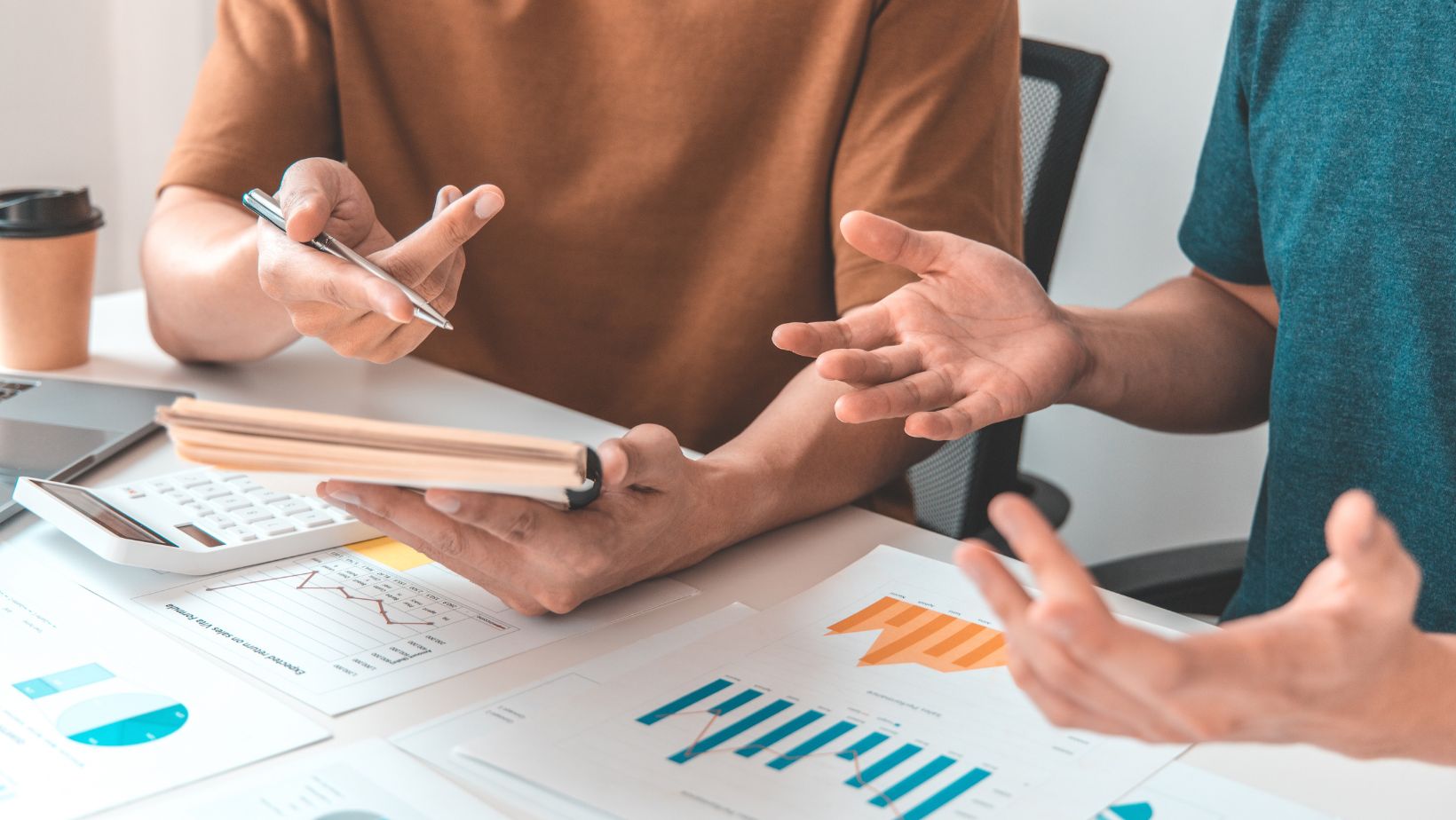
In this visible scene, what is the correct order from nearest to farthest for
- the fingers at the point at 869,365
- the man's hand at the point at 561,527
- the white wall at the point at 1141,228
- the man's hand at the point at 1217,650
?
the man's hand at the point at 1217,650 < the man's hand at the point at 561,527 < the fingers at the point at 869,365 < the white wall at the point at 1141,228

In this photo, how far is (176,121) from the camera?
2262 mm

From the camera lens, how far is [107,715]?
564 millimetres

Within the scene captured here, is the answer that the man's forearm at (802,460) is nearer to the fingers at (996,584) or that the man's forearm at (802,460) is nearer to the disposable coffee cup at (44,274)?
the fingers at (996,584)

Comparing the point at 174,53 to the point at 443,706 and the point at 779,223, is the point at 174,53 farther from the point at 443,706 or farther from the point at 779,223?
the point at 443,706

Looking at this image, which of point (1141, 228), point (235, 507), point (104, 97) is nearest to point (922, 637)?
point (235, 507)

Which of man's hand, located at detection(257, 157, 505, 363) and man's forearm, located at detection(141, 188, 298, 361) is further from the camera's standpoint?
man's forearm, located at detection(141, 188, 298, 361)

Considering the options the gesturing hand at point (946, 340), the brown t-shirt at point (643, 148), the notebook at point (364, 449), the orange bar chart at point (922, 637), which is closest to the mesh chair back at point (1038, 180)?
the brown t-shirt at point (643, 148)

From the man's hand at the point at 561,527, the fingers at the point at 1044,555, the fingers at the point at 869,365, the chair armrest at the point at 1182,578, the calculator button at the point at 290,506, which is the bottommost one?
the chair armrest at the point at 1182,578

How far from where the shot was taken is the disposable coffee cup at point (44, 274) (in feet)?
3.41

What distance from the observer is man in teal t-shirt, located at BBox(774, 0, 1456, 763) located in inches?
32.0

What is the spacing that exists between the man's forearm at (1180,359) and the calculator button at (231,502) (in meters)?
0.60

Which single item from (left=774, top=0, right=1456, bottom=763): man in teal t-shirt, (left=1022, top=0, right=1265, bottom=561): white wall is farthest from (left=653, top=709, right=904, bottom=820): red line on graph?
(left=1022, top=0, right=1265, bottom=561): white wall

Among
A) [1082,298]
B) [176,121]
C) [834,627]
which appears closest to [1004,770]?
[834,627]

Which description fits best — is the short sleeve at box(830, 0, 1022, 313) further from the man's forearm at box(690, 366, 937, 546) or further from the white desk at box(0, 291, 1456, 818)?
the white desk at box(0, 291, 1456, 818)
